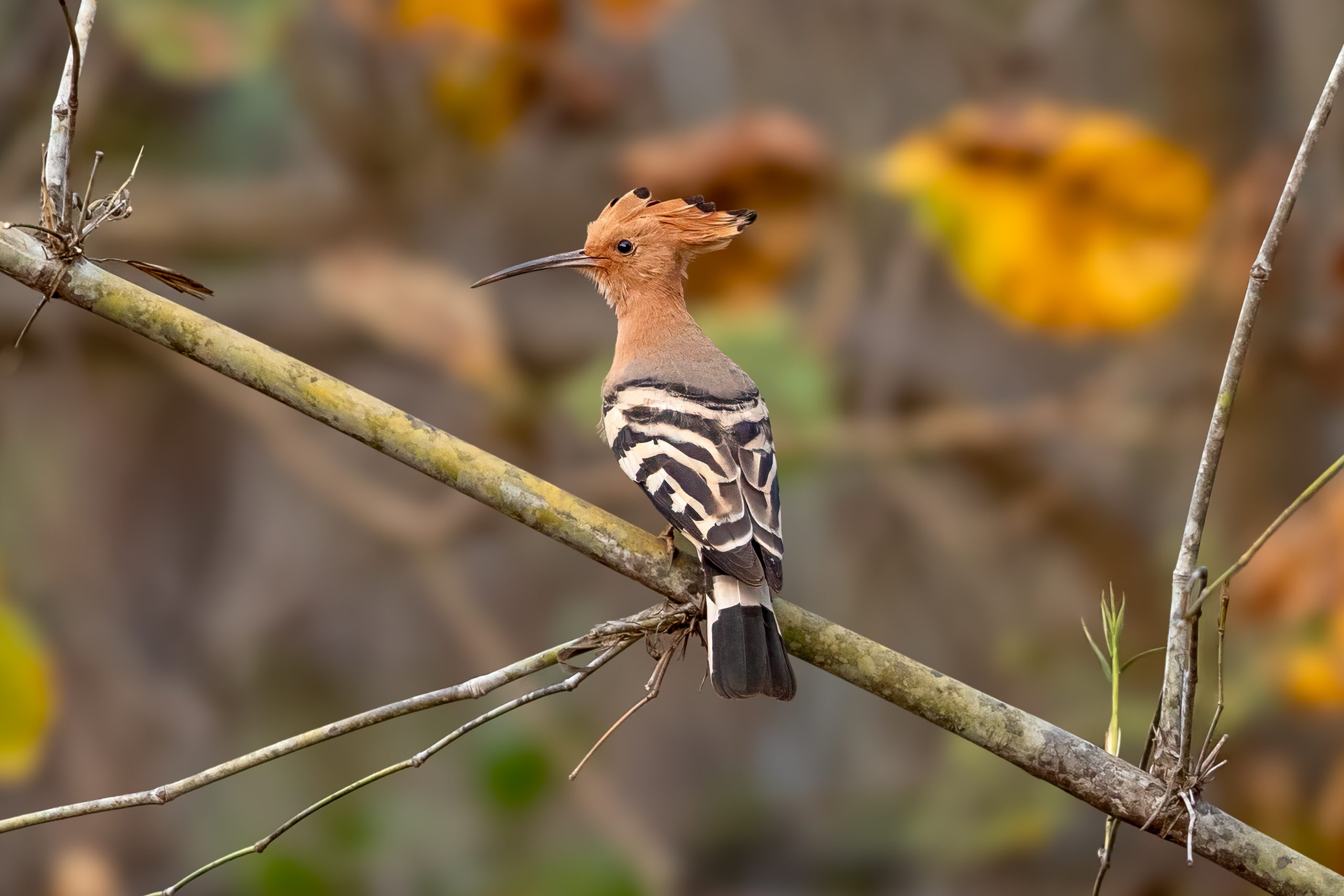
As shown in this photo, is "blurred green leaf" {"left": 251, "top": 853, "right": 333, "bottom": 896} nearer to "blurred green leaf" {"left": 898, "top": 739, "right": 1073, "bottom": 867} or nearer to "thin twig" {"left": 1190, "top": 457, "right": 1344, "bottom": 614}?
"blurred green leaf" {"left": 898, "top": 739, "right": 1073, "bottom": 867}

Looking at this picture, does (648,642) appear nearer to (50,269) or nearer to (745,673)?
(745,673)

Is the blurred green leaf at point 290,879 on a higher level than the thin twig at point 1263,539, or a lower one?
higher

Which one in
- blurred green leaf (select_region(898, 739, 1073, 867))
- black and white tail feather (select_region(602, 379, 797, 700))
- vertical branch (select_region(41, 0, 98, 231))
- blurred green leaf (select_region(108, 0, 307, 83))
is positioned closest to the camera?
vertical branch (select_region(41, 0, 98, 231))

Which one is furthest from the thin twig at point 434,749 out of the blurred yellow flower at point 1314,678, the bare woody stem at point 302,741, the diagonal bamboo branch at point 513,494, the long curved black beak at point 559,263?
the blurred yellow flower at point 1314,678

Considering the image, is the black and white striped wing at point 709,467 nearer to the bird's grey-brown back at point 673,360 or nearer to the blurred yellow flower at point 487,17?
the bird's grey-brown back at point 673,360

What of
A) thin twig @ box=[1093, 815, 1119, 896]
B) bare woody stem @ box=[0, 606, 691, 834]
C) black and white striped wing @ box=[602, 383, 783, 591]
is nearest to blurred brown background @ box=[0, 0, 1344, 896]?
black and white striped wing @ box=[602, 383, 783, 591]

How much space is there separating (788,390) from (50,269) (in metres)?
2.24

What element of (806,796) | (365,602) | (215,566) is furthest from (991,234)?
(215,566)

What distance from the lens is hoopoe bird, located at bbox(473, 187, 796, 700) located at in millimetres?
1064

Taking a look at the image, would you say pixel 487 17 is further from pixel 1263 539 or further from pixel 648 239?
pixel 1263 539

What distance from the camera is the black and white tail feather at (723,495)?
1.06 metres

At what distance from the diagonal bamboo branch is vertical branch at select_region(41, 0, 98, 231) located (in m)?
0.04

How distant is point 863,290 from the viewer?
305 centimetres

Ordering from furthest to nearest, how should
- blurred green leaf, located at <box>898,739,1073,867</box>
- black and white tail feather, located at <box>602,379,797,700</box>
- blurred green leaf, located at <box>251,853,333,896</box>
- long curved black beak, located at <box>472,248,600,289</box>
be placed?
blurred green leaf, located at <box>898,739,1073,867</box>
blurred green leaf, located at <box>251,853,333,896</box>
long curved black beak, located at <box>472,248,600,289</box>
black and white tail feather, located at <box>602,379,797,700</box>
